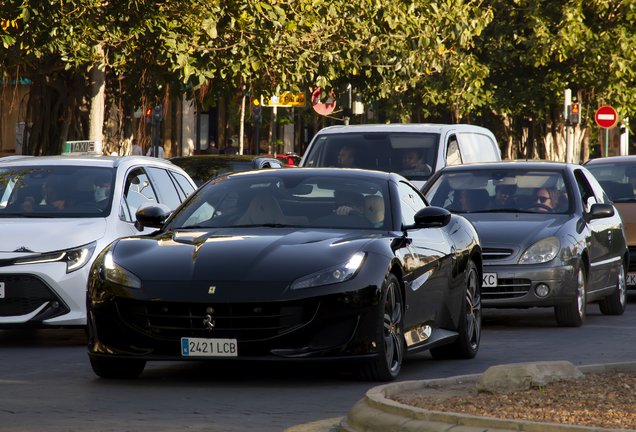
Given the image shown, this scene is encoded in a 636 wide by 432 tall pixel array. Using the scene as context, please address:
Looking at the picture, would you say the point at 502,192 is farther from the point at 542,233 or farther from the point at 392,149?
the point at 392,149

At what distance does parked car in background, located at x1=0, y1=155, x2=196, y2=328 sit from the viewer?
9.26 meters

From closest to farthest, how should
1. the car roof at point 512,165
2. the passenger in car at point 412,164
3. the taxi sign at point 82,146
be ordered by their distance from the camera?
the car roof at point 512,165 < the taxi sign at point 82,146 < the passenger in car at point 412,164

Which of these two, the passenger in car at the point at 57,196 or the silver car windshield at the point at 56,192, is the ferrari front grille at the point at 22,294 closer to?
the silver car windshield at the point at 56,192

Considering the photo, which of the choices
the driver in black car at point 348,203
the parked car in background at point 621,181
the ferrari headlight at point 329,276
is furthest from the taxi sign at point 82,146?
the ferrari headlight at point 329,276

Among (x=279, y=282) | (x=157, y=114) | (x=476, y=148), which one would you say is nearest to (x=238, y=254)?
(x=279, y=282)

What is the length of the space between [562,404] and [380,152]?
34.4 feet

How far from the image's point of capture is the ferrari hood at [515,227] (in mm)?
11172

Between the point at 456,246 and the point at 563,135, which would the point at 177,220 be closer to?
the point at 456,246

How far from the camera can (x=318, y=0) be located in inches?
758

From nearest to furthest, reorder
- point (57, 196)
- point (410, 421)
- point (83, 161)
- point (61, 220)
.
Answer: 1. point (410, 421)
2. point (61, 220)
3. point (57, 196)
4. point (83, 161)

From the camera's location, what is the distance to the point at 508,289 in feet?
36.3

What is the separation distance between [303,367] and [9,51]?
41.6 ft

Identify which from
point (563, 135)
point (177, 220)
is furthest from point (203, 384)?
point (563, 135)

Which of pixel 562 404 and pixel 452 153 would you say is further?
pixel 452 153
